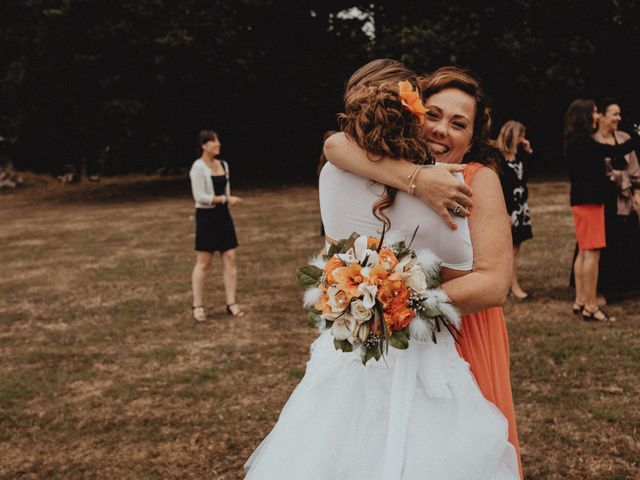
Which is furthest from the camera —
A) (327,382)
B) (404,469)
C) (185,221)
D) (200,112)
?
(200,112)

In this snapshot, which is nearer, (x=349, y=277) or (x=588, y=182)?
(x=349, y=277)

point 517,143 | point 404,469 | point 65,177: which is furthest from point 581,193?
point 65,177

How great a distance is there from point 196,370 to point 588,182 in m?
4.33

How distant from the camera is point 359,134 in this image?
2184mm

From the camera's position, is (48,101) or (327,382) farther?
(48,101)

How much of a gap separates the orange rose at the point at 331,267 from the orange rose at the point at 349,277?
0.10ft

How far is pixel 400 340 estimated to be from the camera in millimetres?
2039

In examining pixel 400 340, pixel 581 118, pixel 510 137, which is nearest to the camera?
pixel 400 340

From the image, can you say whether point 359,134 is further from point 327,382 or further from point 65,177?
point 65,177

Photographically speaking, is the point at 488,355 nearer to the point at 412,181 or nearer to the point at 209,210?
the point at 412,181

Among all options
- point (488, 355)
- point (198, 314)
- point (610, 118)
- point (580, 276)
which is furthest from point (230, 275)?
point (488, 355)

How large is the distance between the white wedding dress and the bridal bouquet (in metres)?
0.10

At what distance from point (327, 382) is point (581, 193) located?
5364 millimetres

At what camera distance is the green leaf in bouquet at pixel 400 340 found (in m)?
2.03
